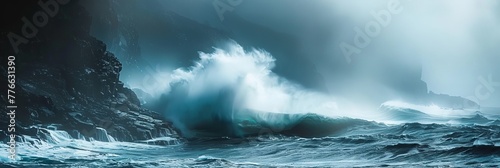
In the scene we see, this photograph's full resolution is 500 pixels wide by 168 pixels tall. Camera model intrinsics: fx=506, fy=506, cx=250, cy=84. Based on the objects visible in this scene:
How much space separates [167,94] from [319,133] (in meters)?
12.9

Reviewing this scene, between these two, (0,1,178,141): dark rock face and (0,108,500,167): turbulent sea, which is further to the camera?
(0,1,178,141): dark rock face

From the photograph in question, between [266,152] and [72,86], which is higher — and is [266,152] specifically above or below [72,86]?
below

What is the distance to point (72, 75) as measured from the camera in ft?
90.6

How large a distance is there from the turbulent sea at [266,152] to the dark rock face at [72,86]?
1373 mm

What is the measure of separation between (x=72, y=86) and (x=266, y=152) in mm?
12169

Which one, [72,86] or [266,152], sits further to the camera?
[72,86]

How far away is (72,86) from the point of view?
27281 mm

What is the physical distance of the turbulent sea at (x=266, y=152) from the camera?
1708 centimetres

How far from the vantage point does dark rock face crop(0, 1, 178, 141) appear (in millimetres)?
23203

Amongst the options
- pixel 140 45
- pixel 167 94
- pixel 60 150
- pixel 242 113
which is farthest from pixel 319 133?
pixel 140 45

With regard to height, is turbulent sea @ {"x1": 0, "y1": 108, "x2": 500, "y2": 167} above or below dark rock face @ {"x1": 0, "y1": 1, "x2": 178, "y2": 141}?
below

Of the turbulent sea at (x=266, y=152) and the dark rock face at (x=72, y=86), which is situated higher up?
the dark rock face at (x=72, y=86)

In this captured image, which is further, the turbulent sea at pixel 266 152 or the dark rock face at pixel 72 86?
the dark rock face at pixel 72 86

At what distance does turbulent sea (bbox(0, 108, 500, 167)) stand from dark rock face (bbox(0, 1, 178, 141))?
1.37 m
